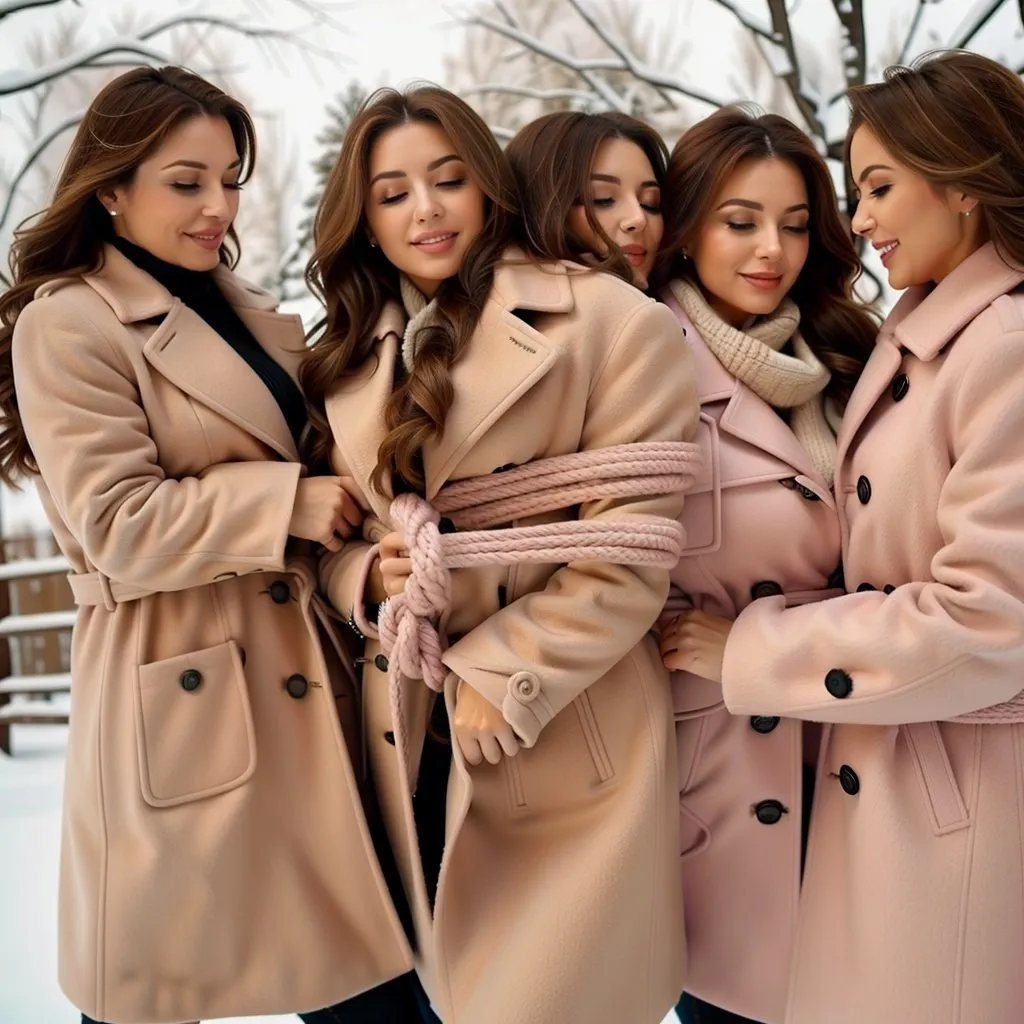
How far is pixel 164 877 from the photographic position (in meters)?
1.40

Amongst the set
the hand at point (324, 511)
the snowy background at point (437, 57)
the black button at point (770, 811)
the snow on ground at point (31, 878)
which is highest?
the snowy background at point (437, 57)

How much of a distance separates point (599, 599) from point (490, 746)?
0.85 feet

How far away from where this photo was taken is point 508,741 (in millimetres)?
1264

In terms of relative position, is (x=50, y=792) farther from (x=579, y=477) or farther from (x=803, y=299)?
(x=803, y=299)

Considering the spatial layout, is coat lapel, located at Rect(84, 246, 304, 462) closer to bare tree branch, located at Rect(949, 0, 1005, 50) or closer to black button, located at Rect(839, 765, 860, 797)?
black button, located at Rect(839, 765, 860, 797)

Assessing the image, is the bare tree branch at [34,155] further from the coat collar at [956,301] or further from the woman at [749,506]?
the coat collar at [956,301]

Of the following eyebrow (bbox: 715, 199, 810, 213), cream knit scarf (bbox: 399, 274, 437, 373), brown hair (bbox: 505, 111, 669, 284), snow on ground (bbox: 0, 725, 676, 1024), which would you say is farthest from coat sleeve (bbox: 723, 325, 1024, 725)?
snow on ground (bbox: 0, 725, 676, 1024)

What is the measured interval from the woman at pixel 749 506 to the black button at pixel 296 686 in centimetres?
61

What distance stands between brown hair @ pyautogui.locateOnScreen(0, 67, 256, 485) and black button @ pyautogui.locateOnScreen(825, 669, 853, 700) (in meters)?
1.30

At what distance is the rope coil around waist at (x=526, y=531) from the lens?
1.24 metres

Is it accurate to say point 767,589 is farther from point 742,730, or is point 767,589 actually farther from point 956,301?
point 956,301

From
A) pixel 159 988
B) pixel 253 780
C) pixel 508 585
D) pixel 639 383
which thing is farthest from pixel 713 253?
pixel 159 988

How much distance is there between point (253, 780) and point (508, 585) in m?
0.53

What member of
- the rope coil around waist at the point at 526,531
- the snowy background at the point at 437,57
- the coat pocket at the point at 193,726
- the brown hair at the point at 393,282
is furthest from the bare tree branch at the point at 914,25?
the coat pocket at the point at 193,726
